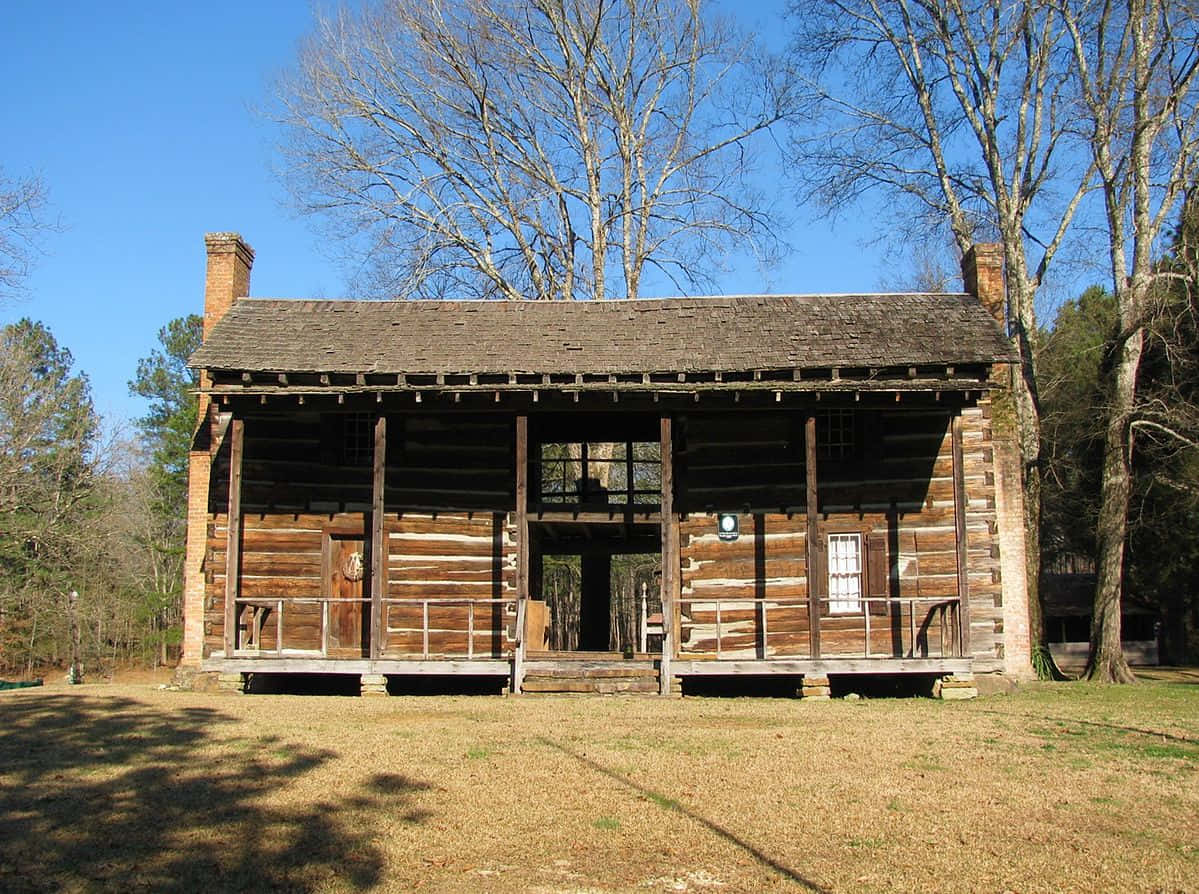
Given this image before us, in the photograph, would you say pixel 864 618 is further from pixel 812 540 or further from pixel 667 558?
pixel 667 558

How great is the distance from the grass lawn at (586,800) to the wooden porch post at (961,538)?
2.94 m

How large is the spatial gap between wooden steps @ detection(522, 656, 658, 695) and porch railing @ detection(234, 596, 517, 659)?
1.28m

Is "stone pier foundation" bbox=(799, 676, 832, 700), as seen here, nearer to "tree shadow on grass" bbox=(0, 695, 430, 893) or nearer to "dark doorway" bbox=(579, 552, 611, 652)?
"dark doorway" bbox=(579, 552, 611, 652)

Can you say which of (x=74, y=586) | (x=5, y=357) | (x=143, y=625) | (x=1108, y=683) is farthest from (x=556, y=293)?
(x=143, y=625)

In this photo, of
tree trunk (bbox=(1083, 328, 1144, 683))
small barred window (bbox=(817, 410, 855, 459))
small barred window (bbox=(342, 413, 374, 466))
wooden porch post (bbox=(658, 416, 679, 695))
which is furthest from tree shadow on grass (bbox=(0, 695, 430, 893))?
tree trunk (bbox=(1083, 328, 1144, 683))

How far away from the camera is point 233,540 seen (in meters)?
18.8

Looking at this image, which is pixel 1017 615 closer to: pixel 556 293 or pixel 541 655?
pixel 541 655

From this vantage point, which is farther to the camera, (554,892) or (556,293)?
(556,293)

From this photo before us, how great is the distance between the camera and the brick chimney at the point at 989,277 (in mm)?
22906

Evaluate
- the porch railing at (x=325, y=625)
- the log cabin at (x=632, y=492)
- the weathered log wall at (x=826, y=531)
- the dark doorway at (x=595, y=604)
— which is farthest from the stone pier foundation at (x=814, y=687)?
the dark doorway at (x=595, y=604)

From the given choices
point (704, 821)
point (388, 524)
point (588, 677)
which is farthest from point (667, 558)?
point (704, 821)

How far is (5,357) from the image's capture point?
36.0 m

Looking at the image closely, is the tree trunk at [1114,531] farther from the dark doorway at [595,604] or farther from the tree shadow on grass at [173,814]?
the tree shadow on grass at [173,814]

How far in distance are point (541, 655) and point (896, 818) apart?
32.2 feet
